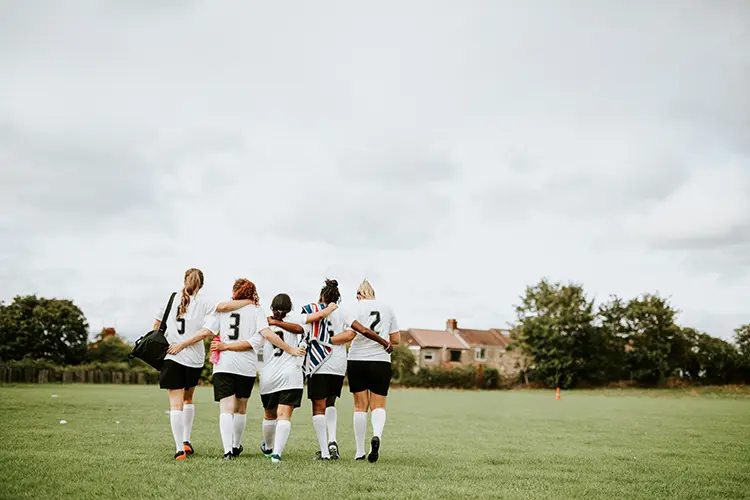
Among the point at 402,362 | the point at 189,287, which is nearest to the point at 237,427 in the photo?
the point at 189,287

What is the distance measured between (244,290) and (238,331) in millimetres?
543

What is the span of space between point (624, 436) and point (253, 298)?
966 centimetres

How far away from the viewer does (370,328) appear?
891cm

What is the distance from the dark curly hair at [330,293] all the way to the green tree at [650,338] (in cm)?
5778

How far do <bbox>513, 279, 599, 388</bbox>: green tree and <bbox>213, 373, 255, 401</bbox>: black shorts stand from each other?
189 ft

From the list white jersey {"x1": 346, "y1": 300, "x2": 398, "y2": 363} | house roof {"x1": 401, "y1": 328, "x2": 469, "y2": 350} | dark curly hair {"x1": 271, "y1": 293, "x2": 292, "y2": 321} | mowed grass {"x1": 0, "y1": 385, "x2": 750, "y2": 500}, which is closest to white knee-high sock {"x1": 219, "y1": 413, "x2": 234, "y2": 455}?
mowed grass {"x1": 0, "y1": 385, "x2": 750, "y2": 500}

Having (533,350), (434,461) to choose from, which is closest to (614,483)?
(434,461)

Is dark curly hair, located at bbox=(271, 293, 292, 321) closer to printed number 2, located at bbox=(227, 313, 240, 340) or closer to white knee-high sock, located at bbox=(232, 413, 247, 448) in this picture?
printed number 2, located at bbox=(227, 313, 240, 340)

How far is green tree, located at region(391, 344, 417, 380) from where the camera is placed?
219 ft

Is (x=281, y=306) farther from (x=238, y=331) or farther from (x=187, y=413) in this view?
(x=187, y=413)

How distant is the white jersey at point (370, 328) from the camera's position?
8.89m

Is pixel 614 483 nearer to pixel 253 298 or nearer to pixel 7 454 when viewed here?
pixel 253 298

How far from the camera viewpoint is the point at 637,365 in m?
61.9

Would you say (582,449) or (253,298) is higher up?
(253,298)
